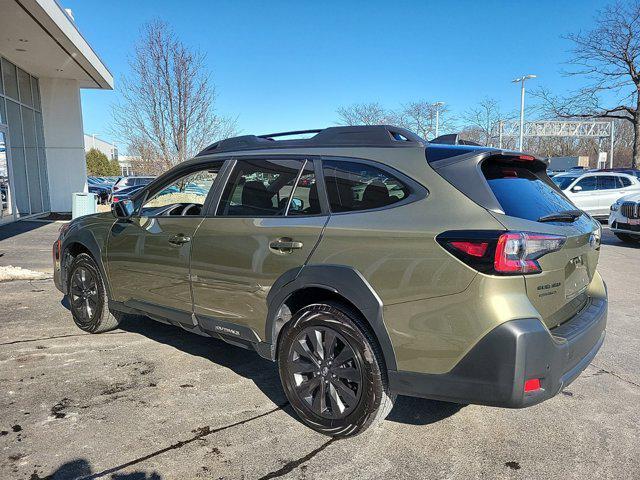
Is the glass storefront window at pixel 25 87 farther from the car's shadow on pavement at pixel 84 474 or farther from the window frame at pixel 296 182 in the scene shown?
the car's shadow on pavement at pixel 84 474

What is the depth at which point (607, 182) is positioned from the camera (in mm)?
15641

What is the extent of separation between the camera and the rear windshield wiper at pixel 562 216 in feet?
8.78

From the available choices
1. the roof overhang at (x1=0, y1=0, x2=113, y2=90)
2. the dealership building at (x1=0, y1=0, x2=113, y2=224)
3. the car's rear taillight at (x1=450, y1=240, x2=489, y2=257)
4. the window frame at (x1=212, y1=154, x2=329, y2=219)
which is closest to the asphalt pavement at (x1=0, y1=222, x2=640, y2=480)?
the car's rear taillight at (x1=450, y1=240, x2=489, y2=257)

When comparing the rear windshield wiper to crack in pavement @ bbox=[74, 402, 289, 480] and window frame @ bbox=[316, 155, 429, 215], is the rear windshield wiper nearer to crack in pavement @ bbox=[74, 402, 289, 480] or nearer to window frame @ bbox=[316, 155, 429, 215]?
window frame @ bbox=[316, 155, 429, 215]

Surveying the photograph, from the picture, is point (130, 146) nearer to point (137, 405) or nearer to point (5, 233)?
point (5, 233)

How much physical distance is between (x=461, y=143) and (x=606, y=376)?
230 cm

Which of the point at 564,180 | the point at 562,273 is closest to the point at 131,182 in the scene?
the point at 564,180

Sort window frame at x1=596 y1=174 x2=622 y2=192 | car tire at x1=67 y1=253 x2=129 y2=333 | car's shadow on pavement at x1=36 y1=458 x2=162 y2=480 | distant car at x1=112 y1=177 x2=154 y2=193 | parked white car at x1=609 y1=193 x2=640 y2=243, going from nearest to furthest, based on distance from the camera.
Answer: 1. car's shadow on pavement at x1=36 y1=458 x2=162 y2=480
2. car tire at x1=67 y1=253 x2=129 y2=333
3. parked white car at x1=609 y1=193 x2=640 y2=243
4. window frame at x1=596 y1=174 x2=622 y2=192
5. distant car at x1=112 y1=177 x2=154 y2=193

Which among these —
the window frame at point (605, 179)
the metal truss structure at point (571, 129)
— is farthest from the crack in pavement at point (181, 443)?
the metal truss structure at point (571, 129)

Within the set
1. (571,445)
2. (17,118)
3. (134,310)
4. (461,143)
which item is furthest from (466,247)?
(17,118)

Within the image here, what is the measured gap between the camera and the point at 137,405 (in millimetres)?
3363

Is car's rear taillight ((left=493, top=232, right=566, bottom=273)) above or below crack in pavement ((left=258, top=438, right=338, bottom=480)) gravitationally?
above

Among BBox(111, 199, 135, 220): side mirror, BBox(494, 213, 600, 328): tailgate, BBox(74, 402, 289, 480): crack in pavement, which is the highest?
BBox(111, 199, 135, 220): side mirror

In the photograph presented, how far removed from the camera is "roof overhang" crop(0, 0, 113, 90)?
424 inches
